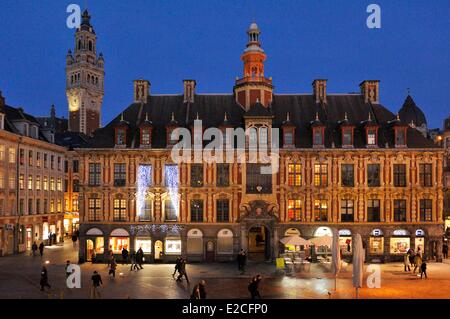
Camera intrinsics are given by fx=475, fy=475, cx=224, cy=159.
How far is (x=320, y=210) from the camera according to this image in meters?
46.3

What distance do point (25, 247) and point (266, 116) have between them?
108 ft

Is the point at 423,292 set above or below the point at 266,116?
below

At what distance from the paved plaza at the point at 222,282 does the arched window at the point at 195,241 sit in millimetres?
2280

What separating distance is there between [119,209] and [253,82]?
1893 cm

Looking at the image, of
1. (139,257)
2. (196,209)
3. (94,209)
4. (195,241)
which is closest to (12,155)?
(94,209)

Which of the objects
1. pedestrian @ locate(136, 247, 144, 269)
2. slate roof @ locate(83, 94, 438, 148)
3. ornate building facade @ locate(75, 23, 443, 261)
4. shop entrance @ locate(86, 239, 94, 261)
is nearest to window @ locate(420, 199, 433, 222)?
ornate building facade @ locate(75, 23, 443, 261)

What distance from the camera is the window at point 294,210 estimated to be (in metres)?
46.3

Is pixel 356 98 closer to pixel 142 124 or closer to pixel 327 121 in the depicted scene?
pixel 327 121

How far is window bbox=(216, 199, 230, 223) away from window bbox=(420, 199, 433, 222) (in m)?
18.8

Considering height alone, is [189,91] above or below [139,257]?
above

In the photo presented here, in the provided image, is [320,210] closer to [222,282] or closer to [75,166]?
[222,282]

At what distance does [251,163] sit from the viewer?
46.3m
